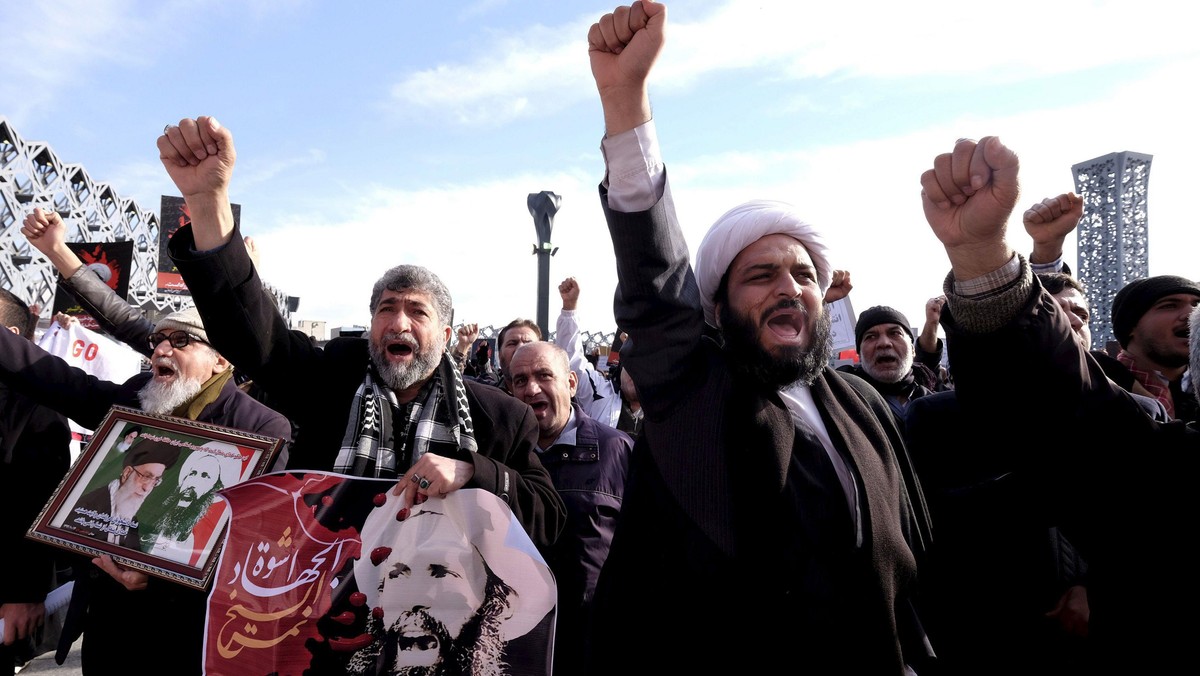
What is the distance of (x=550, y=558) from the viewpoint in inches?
130

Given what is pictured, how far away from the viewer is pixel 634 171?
5.70 ft

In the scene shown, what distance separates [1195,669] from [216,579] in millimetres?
2649

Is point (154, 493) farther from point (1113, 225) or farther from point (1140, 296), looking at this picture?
point (1113, 225)

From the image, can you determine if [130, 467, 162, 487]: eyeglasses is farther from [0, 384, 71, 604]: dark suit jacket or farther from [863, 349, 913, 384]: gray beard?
[863, 349, 913, 384]: gray beard

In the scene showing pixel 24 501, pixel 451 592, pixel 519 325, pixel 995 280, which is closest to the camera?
pixel 995 280

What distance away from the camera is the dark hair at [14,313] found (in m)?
4.05

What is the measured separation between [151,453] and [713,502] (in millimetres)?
2452

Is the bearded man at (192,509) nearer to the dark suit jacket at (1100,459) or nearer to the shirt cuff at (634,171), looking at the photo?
the shirt cuff at (634,171)

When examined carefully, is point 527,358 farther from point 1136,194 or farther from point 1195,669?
point 1136,194

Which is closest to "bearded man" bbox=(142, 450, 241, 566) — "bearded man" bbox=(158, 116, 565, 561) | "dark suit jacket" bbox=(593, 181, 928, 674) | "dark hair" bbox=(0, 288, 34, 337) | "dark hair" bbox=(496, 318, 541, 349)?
"bearded man" bbox=(158, 116, 565, 561)

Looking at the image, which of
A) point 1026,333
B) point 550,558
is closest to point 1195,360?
point 1026,333

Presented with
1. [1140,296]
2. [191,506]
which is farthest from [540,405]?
[1140,296]

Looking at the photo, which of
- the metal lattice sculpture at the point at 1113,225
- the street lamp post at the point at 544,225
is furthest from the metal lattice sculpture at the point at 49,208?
the metal lattice sculpture at the point at 1113,225

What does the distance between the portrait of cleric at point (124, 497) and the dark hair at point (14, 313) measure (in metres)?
1.61
